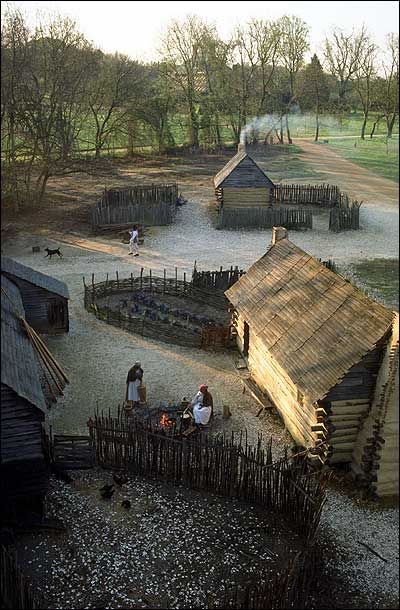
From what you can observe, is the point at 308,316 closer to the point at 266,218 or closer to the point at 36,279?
the point at 36,279

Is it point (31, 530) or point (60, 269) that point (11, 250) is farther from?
point (31, 530)

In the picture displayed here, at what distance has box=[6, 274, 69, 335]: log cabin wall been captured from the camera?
16.5 metres

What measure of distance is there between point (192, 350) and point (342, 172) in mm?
22318

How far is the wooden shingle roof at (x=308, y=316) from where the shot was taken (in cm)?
1086

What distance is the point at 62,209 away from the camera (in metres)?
32.1

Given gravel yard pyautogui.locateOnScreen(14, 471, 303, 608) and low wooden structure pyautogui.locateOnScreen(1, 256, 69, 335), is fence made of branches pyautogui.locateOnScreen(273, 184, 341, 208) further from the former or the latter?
gravel yard pyautogui.locateOnScreen(14, 471, 303, 608)

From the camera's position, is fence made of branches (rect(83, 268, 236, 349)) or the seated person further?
fence made of branches (rect(83, 268, 236, 349))

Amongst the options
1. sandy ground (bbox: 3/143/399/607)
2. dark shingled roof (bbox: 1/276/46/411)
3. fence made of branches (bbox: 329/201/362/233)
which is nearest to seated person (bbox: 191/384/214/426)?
sandy ground (bbox: 3/143/399/607)

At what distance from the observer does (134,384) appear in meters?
13.2

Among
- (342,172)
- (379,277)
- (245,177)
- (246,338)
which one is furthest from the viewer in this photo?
(342,172)

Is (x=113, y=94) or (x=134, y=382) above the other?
(x=113, y=94)

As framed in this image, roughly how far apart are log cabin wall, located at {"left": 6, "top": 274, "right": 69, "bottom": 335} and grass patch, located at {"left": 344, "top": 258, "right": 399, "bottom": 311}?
976 cm

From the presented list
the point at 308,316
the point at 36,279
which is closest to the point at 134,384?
the point at 308,316

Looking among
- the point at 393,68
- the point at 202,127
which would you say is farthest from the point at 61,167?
the point at 393,68
